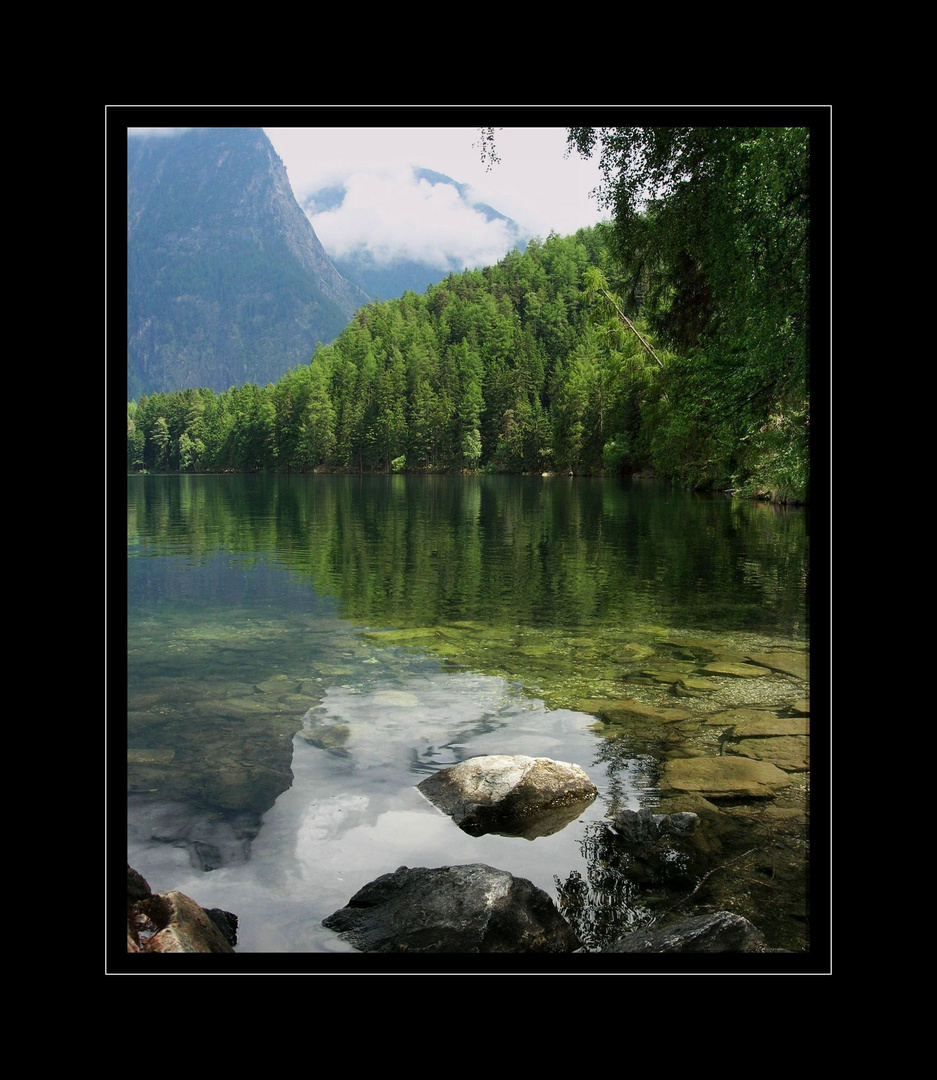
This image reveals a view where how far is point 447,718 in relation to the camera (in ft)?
30.8

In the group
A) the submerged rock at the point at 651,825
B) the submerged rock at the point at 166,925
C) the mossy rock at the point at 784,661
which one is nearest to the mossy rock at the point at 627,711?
the mossy rock at the point at 784,661

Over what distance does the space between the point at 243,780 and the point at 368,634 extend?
21.0 ft

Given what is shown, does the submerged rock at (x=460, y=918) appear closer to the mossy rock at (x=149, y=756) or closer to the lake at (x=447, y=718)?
the lake at (x=447, y=718)

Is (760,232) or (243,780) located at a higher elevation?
(760,232)

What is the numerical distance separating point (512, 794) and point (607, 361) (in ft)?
159

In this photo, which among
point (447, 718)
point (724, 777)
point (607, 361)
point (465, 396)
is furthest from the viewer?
point (465, 396)

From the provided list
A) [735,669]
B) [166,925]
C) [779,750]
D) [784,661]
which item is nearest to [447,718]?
[779,750]

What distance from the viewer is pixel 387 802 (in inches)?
277

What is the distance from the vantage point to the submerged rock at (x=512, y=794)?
21.4 ft

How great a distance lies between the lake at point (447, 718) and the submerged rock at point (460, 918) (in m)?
0.23

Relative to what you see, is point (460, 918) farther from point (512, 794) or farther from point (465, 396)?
point (465, 396)

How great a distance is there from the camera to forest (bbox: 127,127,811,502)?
1277 cm
